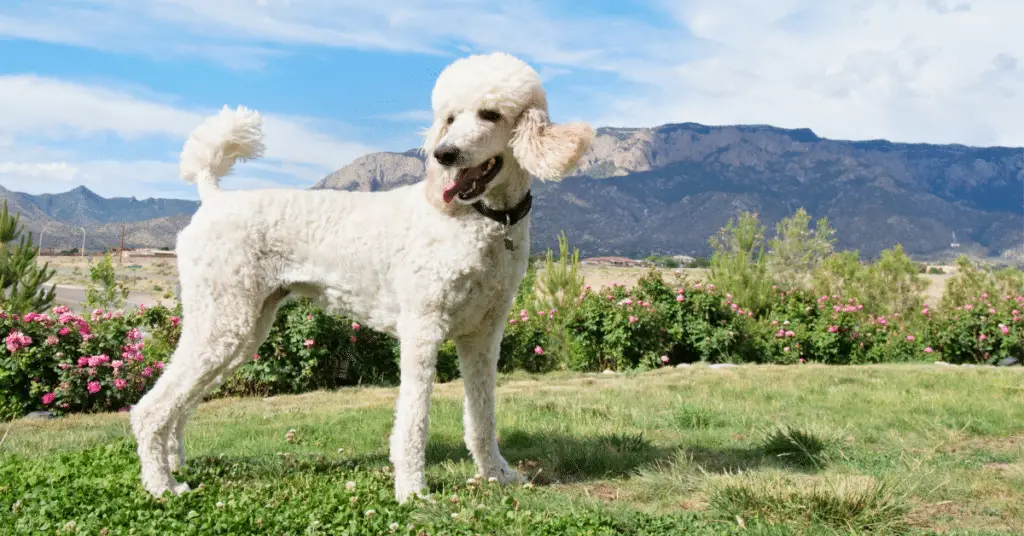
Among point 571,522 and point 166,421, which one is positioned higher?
point 166,421

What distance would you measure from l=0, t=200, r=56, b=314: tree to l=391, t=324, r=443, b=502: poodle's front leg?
36.7 feet

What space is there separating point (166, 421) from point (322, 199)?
1440 mm

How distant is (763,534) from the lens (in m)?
3.29

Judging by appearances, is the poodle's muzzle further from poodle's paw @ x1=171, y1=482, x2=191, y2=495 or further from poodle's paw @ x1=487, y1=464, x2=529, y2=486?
poodle's paw @ x1=171, y1=482, x2=191, y2=495

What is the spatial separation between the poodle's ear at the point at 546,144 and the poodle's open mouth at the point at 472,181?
0.42ft

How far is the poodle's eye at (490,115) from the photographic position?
3.53 m

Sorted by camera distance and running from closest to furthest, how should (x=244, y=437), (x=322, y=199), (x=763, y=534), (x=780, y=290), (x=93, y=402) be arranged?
(x=763, y=534), (x=322, y=199), (x=244, y=437), (x=93, y=402), (x=780, y=290)

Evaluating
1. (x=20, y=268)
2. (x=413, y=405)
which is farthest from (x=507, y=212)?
(x=20, y=268)

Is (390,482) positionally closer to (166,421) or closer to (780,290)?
(166,421)

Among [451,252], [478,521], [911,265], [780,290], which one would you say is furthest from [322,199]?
[911,265]

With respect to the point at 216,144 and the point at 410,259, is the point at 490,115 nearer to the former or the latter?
the point at 410,259

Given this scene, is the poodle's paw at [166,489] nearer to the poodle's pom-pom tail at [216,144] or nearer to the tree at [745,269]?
the poodle's pom-pom tail at [216,144]

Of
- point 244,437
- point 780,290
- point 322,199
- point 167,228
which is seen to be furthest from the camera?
point 167,228

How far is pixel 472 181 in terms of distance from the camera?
3.55 m
